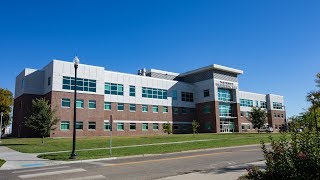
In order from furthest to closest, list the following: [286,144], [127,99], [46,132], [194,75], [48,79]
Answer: [194,75]
[127,99]
[48,79]
[46,132]
[286,144]

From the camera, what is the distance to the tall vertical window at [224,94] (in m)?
66.7

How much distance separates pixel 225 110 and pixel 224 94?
137 inches

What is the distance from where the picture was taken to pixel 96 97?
50688mm

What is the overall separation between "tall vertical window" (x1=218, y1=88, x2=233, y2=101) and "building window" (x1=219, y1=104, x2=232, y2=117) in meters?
1.52

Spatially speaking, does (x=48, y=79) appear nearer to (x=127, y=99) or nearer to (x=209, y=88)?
(x=127, y=99)

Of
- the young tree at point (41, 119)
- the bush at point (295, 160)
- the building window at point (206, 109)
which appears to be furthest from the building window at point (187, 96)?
the bush at point (295, 160)

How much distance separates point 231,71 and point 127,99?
84.0 ft

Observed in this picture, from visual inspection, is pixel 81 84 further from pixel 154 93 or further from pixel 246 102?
pixel 246 102

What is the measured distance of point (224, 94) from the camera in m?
67.9

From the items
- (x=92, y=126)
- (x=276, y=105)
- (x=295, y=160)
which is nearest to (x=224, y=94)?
(x=92, y=126)

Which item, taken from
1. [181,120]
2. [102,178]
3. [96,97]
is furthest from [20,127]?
[102,178]

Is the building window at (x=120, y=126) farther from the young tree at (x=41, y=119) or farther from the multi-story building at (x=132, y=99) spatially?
the young tree at (x=41, y=119)

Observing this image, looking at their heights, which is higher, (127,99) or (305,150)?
(127,99)

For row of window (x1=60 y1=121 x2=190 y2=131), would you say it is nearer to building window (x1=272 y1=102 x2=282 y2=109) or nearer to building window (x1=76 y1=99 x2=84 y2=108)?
building window (x1=76 y1=99 x2=84 y2=108)
